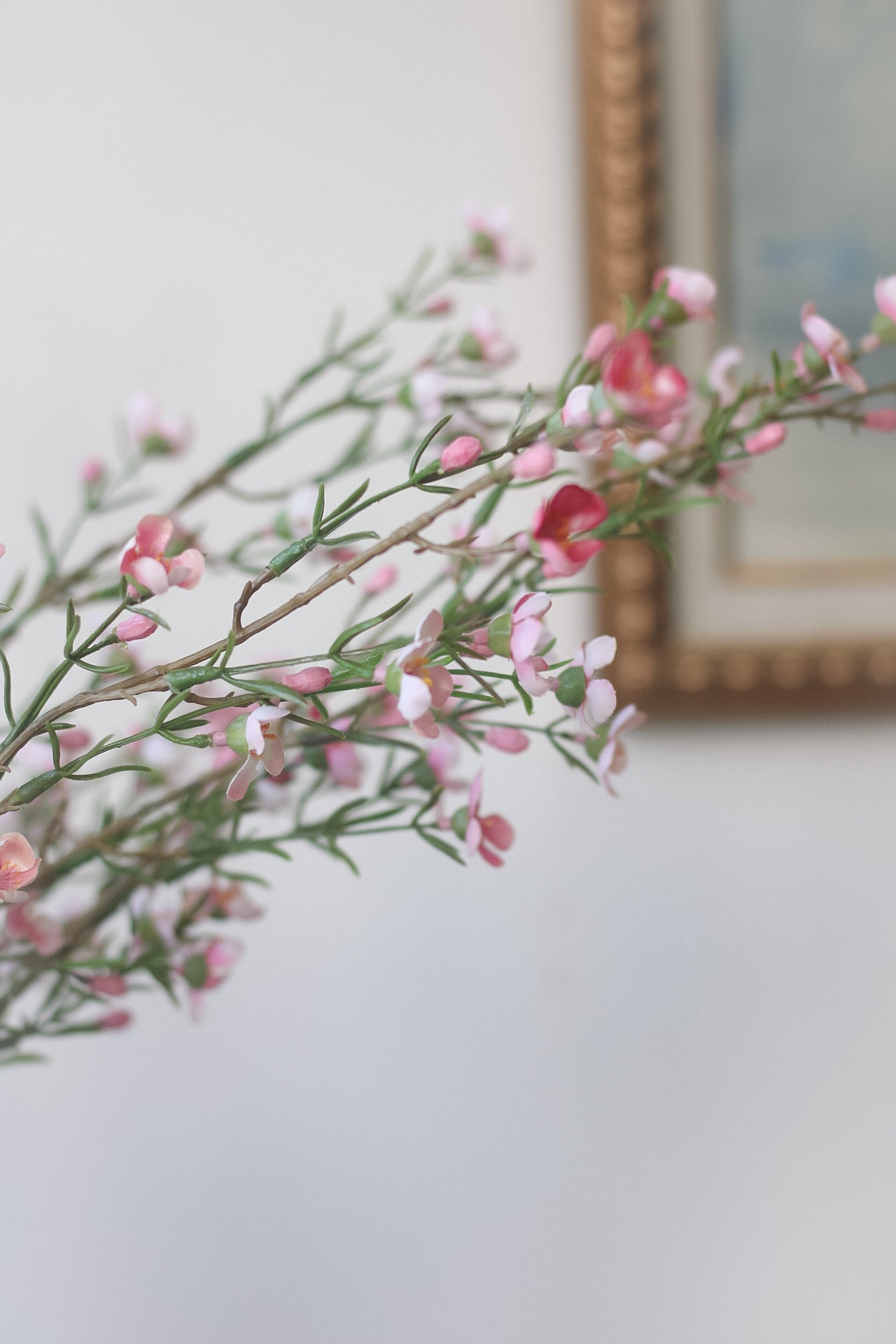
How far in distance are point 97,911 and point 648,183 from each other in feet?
2.25

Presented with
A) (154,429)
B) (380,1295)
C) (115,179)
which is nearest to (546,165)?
(115,179)

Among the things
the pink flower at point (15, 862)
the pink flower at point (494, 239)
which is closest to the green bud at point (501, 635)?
the pink flower at point (15, 862)

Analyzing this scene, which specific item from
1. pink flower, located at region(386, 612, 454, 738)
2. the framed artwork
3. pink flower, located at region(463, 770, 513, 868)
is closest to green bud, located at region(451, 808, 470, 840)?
pink flower, located at region(463, 770, 513, 868)

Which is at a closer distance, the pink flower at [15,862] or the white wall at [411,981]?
the pink flower at [15,862]

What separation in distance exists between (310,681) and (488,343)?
31cm

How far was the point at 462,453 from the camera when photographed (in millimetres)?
329

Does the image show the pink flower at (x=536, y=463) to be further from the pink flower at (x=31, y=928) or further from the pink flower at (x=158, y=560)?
the pink flower at (x=31, y=928)

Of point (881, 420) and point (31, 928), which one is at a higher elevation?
point (881, 420)

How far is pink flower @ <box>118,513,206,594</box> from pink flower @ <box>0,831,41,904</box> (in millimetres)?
84

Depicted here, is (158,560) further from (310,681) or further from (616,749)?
(616,749)

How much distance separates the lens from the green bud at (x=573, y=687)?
36cm

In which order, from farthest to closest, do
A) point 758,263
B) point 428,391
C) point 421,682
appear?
point 758,263 → point 428,391 → point 421,682


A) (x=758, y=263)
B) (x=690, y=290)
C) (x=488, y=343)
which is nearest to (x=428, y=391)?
(x=488, y=343)

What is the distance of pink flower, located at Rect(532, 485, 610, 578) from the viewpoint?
1.04 feet
